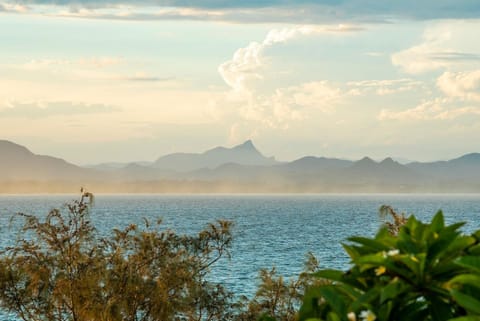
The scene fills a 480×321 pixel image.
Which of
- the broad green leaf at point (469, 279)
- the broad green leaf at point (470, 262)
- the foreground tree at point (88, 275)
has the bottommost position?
the foreground tree at point (88, 275)

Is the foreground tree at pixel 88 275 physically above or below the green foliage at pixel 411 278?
below

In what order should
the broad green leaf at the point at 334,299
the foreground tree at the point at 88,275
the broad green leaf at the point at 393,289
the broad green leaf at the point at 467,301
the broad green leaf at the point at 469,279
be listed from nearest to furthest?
the broad green leaf at the point at 467,301 → the broad green leaf at the point at 469,279 → the broad green leaf at the point at 393,289 → the broad green leaf at the point at 334,299 → the foreground tree at the point at 88,275

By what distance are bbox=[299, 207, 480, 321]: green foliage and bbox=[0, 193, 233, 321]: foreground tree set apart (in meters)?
15.6

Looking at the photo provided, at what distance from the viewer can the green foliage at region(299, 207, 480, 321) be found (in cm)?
440

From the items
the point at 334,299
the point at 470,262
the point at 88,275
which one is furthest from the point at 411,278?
the point at 88,275

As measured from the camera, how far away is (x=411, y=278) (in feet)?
14.7

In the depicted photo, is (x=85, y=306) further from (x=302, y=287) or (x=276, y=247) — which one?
(x=276, y=247)

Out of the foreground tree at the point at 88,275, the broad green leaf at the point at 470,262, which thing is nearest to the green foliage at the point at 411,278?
the broad green leaf at the point at 470,262

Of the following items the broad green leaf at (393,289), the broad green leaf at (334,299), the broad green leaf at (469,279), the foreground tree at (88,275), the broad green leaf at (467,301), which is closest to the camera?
the broad green leaf at (467,301)

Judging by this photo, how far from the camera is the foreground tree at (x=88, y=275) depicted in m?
20.8

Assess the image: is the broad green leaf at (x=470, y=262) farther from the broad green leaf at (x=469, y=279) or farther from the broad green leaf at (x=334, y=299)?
the broad green leaf at (x=334, y=299)

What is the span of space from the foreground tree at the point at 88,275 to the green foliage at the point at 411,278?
51.1 feet

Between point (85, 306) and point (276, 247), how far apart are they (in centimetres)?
8652

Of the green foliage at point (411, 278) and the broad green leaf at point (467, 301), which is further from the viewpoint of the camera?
the green foliage at point (411, 278)
